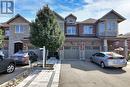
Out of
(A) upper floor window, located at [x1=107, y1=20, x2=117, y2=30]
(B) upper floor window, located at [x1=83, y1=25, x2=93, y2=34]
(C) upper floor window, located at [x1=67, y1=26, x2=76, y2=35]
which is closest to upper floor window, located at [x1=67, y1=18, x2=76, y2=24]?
(C) upper floor window, located at [x1=67, y1=26, x2=76, y2=35]

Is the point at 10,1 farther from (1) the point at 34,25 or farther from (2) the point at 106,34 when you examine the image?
(2) the point at 106,34

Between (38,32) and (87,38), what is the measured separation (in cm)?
1237

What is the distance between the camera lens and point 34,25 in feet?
61.7

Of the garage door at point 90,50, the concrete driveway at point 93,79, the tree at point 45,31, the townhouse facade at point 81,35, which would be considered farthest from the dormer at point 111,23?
the concrete driveway at point 93,79

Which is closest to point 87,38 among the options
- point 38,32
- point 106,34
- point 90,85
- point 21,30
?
point 106,34

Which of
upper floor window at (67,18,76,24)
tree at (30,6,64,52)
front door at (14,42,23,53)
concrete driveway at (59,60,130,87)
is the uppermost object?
upper floor window at (67,18,76,24)

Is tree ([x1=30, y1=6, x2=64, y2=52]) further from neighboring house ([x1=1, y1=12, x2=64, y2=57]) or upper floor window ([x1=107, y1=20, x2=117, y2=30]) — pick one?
upper floor window ([x1=107, y1=20, x2=117, y2=30])

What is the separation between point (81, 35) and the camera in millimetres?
32750

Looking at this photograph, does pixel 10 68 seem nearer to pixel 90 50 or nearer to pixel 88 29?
pixel 90 50

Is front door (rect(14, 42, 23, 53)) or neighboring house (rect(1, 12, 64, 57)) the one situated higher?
neighboring house (rect(1, 12, 64, 57))

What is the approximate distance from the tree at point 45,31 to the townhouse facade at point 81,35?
10.1 metres

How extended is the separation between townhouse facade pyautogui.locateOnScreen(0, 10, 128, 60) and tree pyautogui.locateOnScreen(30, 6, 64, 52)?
396 inches

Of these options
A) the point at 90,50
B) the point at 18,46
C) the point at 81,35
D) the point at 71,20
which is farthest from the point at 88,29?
the point at 18,46

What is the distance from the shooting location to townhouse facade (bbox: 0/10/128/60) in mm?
29406
